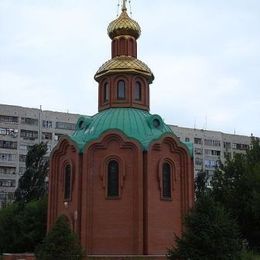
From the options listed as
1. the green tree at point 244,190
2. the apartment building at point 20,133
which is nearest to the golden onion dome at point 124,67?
the green tree at point 244,190

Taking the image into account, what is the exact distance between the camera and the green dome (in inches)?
1109

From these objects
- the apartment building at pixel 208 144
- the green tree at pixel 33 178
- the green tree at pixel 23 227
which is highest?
the apartment building at pixel 208 144

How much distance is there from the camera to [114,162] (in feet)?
91.1

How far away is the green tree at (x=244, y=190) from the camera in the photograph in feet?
109

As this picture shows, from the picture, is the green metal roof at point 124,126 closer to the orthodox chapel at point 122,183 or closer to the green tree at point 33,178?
the orthodox chapel at point 122,183

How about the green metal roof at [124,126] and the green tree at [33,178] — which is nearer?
the green metal roof at [124,126]

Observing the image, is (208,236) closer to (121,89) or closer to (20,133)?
(121,89)

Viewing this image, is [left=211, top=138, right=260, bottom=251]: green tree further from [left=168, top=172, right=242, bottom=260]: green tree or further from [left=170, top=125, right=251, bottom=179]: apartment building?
[left=170, top=125, right=251, bottom=179]: apartment building

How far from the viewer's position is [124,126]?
2864cm

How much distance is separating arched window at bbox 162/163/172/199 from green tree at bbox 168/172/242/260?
819 cm

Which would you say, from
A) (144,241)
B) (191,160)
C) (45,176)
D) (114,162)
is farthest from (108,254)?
(45,176)

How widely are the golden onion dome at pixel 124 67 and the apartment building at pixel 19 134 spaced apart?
26.0 meters

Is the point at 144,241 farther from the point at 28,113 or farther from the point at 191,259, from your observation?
the point at 28,113

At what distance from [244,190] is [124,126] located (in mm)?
10479
